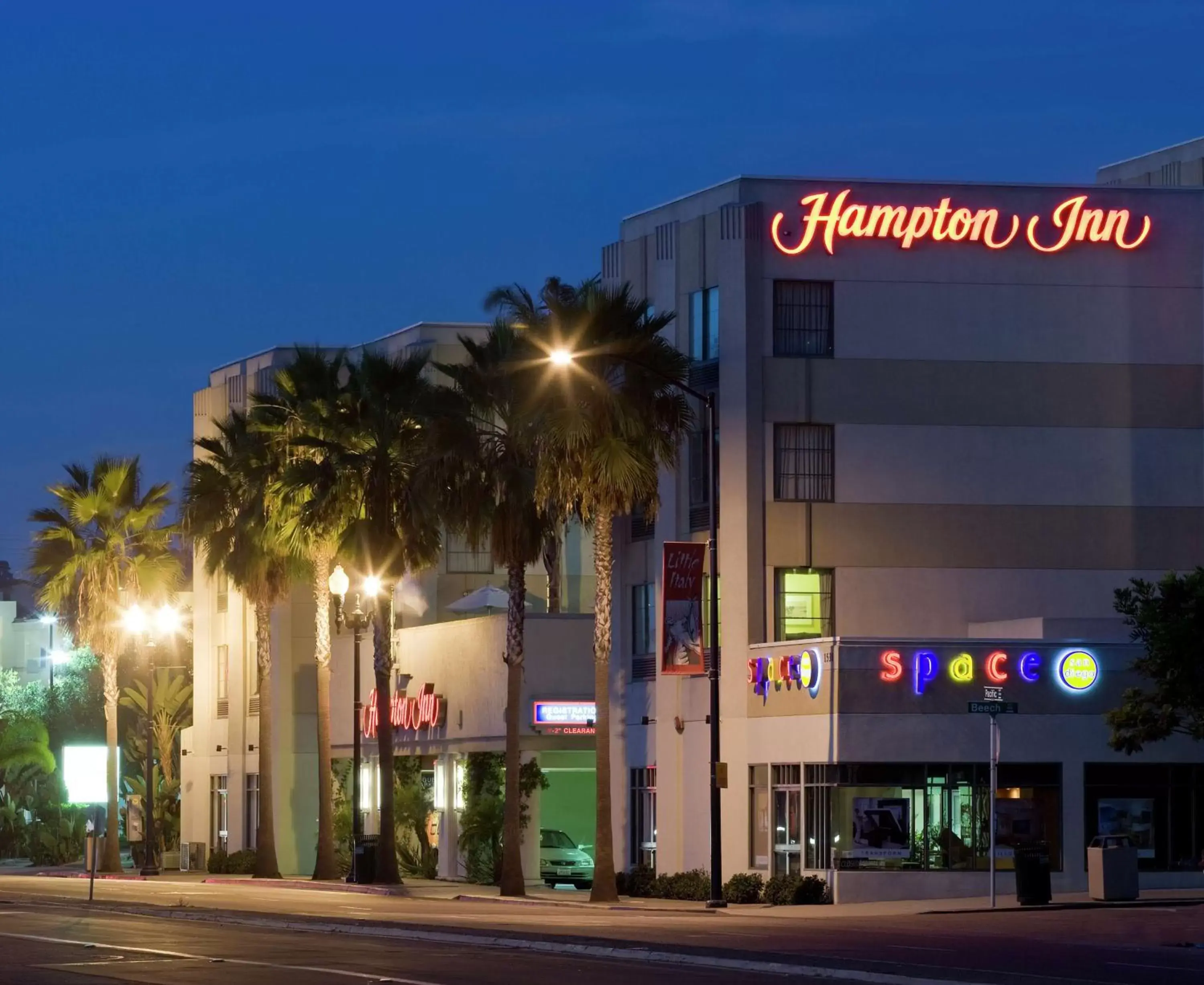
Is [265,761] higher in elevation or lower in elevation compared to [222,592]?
lower

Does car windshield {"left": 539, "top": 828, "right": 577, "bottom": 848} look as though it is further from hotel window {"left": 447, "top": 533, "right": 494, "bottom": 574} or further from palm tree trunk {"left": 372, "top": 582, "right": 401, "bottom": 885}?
hotel window {"left": 447, "top": 533, "right": 494, "bottom": 574}

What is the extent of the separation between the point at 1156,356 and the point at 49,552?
35.6 m

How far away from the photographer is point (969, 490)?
4691cm

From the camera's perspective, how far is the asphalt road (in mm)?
22844

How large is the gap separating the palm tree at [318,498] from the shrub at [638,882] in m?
11.3

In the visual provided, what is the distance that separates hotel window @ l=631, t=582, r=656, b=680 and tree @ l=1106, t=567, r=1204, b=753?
11.7 meters

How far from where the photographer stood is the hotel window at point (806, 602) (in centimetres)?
4591

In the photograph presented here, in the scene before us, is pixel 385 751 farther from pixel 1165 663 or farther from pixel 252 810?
pixel 1165 663

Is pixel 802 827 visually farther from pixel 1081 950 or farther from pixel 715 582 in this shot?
pixel 1081 950

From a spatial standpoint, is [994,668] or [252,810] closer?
[994,668]

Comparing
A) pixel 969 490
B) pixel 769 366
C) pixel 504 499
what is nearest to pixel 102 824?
pixel 504 499

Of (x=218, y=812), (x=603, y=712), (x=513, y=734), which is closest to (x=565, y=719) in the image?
(x=513, y=734)

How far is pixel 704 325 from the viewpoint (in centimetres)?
4709

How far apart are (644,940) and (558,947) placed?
9.44 feet
